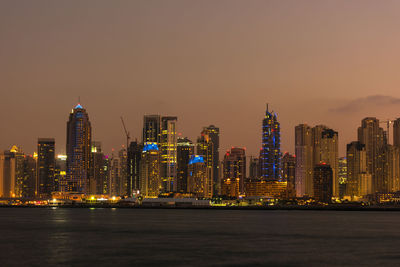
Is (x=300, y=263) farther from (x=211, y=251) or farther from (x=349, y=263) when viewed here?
(x=211, y=251)

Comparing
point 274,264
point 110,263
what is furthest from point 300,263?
point 110,263

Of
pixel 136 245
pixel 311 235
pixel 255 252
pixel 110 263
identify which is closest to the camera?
pixel 110 263

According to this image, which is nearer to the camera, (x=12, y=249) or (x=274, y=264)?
(x=274, y=264)

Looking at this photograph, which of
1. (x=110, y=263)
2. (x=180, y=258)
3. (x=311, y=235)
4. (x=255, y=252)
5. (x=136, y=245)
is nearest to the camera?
(x=110, y=263)

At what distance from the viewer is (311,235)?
400 feet

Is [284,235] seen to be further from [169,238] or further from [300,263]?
[300,263]

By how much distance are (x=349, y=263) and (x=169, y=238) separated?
43614 mm

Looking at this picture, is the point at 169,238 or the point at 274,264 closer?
the point at 274,264

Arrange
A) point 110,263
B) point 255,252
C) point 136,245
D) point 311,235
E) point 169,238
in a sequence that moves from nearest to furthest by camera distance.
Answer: point 110,263 → point 255,252 → point 136,245 → point 169,238 → point 311,235

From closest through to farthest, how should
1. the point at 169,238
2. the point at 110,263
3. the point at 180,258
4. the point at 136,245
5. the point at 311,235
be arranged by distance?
1. the point at 110,263
2. the point at 180,258
3. the point at 136,245
4. the point at 169,238
5. the point at 311,235

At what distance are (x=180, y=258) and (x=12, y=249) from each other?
84.6 ft

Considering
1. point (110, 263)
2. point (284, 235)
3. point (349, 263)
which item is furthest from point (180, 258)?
point (284, 235)

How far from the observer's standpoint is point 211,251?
294 feet

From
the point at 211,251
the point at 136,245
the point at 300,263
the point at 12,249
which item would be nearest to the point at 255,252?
the point at 211,251
